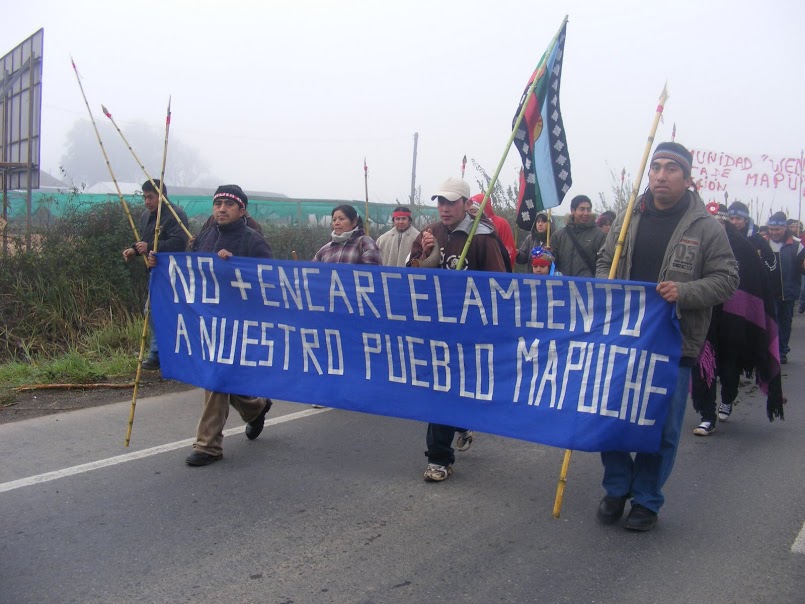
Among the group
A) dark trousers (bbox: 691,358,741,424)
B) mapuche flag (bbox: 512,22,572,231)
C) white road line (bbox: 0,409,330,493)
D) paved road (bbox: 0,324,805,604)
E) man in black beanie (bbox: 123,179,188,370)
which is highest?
mapuche flag (bbox: 512,22,572,231)

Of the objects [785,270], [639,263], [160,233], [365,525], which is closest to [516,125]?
[639,263]

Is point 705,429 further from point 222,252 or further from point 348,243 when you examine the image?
point 222,252

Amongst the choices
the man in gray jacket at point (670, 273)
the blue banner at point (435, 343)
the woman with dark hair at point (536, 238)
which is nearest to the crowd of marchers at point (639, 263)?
the man in gray jacket at point (670, 273)

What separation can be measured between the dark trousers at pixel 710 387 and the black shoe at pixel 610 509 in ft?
7.74

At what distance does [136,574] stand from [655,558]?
2.48m

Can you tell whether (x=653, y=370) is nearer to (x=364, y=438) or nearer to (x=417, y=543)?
(x=417, y=543)

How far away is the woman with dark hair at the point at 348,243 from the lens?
20.9 feet

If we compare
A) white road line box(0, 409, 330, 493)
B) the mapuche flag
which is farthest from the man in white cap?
white road line box(0, 409, 330, 493)

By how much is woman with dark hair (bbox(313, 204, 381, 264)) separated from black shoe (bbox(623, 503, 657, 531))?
2.94 metres

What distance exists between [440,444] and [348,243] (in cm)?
214

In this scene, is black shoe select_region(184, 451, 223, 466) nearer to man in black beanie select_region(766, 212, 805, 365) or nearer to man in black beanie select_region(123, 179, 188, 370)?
man in black beanie select_region(123, 179, 188, 370)

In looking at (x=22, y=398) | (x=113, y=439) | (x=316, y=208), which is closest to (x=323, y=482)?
(x=113, y=439)

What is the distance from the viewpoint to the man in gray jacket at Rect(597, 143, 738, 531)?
4.10 metres

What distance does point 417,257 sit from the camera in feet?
17.2
